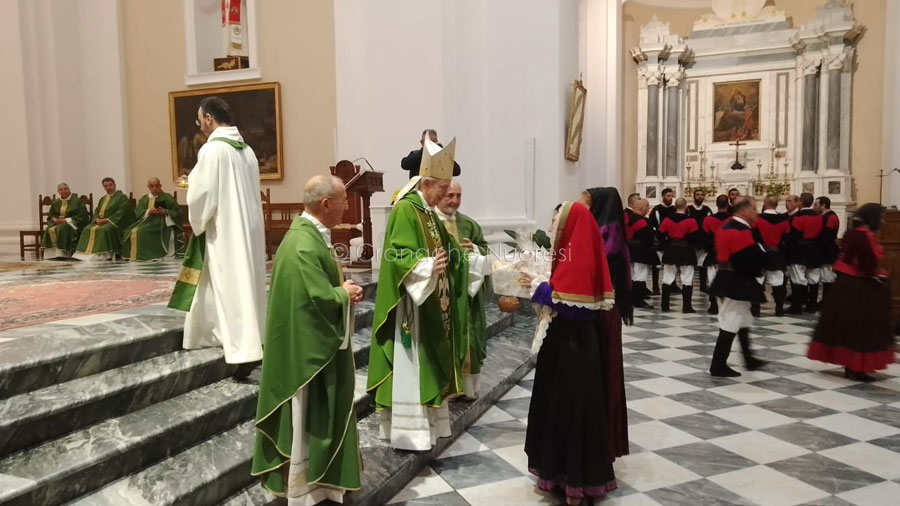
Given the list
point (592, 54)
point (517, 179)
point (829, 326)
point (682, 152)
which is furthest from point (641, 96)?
point (829, 326)

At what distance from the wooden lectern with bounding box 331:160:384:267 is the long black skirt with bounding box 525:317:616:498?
4621mm

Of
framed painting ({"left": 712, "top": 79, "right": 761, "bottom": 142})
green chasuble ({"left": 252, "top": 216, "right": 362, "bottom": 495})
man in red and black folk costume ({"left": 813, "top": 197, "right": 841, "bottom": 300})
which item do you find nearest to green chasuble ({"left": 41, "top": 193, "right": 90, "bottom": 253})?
green chasuble ({"left": 252, "top": 216, "right": 362, "bottom": 495})

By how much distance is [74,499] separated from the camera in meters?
2.73

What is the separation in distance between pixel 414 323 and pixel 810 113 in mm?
14898

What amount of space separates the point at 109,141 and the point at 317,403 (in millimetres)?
12038

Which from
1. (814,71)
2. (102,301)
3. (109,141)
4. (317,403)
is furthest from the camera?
(814,71)

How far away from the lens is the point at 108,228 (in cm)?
1059

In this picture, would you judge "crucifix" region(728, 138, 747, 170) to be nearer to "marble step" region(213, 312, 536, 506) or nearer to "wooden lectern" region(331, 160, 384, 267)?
"wooden lectern" region(331, 160, 384, 267)

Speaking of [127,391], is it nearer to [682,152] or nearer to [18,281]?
[18,281]

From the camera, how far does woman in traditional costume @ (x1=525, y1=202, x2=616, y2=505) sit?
125 inches

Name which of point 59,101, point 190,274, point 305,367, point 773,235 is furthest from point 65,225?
point 773,235

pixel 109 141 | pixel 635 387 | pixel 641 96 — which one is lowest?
pixel 635 387

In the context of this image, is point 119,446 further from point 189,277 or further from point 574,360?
point 574,360

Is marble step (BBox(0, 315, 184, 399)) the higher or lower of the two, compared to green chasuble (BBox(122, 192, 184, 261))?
lower
